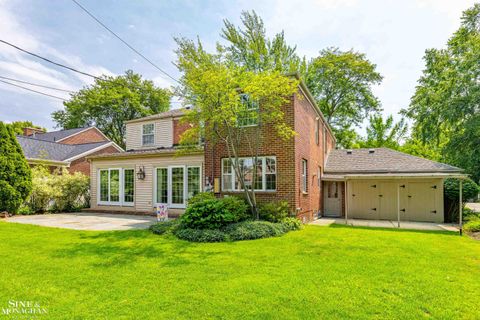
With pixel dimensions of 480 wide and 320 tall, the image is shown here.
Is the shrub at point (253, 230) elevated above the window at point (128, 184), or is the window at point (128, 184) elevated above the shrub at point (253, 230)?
the window at point (128, 184)

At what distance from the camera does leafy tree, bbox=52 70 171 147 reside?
3638 cm

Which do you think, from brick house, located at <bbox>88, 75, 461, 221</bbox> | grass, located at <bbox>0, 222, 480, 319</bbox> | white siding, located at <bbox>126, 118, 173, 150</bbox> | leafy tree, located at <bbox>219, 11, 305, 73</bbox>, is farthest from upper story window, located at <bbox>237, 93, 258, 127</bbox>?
white siding, located at <bbox>126, 118, 173, 150</bbox>

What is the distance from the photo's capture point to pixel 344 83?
2720cm

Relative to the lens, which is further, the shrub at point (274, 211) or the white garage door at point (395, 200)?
the white garage door at point (395, 200)

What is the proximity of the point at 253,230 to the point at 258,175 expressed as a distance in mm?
2882

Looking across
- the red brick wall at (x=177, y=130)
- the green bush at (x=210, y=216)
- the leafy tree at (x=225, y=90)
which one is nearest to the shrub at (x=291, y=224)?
the leafy tree at (x=225, y=90)

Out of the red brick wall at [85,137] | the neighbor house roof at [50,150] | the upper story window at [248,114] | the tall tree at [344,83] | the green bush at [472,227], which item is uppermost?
the tall tree at [344,83]

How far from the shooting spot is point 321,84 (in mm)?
27938

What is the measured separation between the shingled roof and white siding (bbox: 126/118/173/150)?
947 centimetres

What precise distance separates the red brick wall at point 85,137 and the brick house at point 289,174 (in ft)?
43.2

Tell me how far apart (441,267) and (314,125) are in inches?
380

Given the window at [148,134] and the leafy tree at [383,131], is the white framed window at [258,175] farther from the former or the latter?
the leafy tree at [383,131]

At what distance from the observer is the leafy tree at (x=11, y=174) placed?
528 inches

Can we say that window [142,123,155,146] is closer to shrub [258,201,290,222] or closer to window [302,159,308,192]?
window [302,159,308,192]
